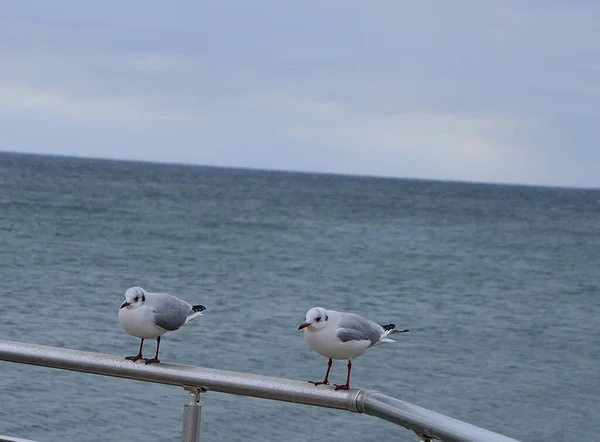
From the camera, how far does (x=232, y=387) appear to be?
2479 mm

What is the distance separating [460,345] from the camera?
75.1 feet

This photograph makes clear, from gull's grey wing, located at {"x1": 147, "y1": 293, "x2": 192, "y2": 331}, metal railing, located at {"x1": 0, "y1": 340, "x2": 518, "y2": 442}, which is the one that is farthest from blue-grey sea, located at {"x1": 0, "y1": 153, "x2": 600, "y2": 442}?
metal railing, located at {"x1": 0, "y1": 340, "x2": 518, "y2": 442}

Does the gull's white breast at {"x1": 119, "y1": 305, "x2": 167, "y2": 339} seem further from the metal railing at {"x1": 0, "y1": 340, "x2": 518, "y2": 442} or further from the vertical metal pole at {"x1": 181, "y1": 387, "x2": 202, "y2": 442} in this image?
the vertical metal pole at {"x1": 181, "y1": 387, "x2": 202, "y2": 442}

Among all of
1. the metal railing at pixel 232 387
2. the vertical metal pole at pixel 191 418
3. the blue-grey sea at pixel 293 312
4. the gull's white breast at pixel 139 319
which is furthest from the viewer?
the blue-grey sea at pixel 293 312

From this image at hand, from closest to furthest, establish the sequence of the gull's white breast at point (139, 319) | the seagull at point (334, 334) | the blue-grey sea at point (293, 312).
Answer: the seagull at point (334, 334)
the gull's white breast at point (139, 319)
the blue-grey sea at point (293, 312)

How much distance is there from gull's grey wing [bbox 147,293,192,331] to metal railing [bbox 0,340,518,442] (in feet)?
Result: 2.53

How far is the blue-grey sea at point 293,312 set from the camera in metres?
14.8

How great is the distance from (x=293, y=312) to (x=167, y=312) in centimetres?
2313

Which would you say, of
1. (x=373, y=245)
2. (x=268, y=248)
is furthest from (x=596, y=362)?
(x=373, y=245)

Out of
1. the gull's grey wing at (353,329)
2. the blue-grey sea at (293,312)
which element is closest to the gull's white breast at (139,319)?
the gull's grey wing at (353,329)

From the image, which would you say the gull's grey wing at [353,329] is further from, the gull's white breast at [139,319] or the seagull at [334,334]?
the gull's white breast at [139,319]

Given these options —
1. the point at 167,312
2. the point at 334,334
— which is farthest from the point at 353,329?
the point at 167,312

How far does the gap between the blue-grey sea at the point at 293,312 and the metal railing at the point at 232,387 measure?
11.2 m

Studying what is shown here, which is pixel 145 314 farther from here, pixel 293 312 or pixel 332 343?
pixel 293 312
